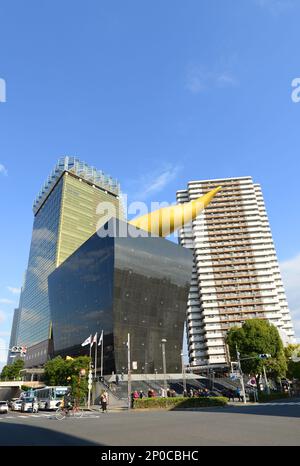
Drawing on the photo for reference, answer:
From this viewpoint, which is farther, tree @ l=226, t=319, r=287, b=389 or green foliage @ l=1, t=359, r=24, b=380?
green foliage @ l=1, t=359, r=24, b=380

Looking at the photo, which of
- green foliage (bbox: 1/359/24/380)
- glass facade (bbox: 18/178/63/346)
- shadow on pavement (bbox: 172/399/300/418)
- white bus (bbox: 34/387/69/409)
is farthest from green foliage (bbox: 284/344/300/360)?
glass facade (bbox: 18/178/63/346)

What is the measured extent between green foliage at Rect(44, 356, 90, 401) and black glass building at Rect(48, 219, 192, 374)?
748 cm

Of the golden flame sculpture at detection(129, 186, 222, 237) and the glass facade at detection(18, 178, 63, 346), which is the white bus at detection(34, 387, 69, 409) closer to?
the golden flame sculpture at detection(129, 186, 222, 237)

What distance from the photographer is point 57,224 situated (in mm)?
127000

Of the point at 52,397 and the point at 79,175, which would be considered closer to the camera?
the point at 52,397

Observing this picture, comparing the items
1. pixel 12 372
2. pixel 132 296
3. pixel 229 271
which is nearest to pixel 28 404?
pixel 132 296

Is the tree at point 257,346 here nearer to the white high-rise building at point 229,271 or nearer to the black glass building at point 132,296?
the black glass building at point 132,296

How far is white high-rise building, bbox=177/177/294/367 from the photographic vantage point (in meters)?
103

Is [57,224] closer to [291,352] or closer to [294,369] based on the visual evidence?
[291,352]

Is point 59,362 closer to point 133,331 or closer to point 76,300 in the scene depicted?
point 133,331

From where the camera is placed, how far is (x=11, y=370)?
101m
